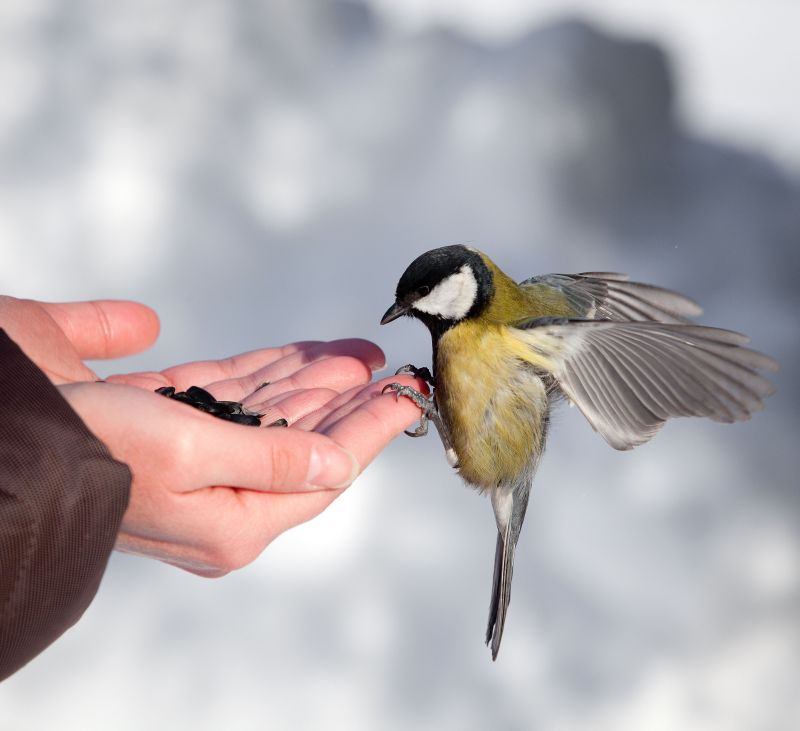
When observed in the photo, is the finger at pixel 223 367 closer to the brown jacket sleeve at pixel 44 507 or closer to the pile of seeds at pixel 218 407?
the pile of seeds at pixel 218 407

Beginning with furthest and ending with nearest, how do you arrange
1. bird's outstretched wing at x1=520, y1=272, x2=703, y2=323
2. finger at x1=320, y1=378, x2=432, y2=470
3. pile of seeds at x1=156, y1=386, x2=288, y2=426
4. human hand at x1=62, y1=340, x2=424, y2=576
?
bird's outstretched wing at x1=520, y1=272, x2=703, y2=323 → pile of seeds at x1=156, y1=386, x2=288, y2=426 → finger at x1=320, y1=378, x2=432, y2=470 → human hand at x1=62, y1=340, x2=424, y2=576

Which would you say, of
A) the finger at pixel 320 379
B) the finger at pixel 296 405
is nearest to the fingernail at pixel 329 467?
the finger at pixel 296 405

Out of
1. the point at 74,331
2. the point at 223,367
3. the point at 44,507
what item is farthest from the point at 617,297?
the point at 44,507

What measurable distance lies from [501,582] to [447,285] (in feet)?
1.63

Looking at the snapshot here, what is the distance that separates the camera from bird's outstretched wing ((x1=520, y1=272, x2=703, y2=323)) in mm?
1488

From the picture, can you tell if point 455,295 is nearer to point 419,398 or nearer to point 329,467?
point 419,398

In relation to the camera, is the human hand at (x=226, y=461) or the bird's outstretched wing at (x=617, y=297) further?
the bird's outstretched wing at (x=617, y=297)

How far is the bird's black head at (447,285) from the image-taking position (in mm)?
1242

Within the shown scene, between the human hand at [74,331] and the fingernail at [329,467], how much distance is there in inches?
18.7

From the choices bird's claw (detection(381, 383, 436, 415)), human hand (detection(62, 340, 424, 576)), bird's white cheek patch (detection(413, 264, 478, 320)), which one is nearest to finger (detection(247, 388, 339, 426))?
human hand (detection(62, 340, 424, 576))

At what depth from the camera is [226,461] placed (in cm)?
96

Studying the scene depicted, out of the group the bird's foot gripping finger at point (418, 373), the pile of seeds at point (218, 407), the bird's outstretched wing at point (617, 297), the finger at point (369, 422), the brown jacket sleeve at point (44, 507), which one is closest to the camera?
the brown jacket sleeve at point (44, 507)

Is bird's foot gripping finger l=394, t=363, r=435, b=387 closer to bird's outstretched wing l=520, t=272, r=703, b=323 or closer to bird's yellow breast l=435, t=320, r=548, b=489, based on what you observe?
bird's yellow breast l=435, t=320, r=548, b=489

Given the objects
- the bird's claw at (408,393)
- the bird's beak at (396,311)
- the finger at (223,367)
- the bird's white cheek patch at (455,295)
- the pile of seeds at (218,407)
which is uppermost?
the bird's white cheek patch at (455,295)
